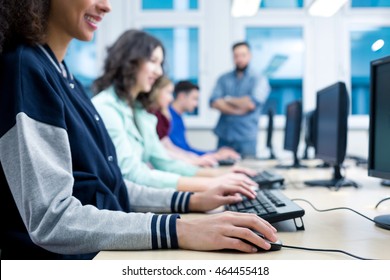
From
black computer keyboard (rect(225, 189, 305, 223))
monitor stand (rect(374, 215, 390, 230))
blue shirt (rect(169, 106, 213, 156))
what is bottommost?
blue shirt (rect(169, 106, 213, 156))

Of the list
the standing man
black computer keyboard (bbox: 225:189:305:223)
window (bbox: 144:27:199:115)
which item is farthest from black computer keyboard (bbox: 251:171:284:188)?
window (bbox: 144:27:199:115)

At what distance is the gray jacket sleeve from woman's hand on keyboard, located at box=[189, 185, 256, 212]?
0.39 m

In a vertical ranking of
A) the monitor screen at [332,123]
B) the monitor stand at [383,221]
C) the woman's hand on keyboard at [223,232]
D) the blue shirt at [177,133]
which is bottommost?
the blue shirt at [177,133]

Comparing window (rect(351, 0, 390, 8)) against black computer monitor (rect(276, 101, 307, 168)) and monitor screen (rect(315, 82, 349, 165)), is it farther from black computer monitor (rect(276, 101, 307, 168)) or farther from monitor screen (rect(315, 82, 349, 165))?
monitor screen (rect(315, 82, 349, 165))

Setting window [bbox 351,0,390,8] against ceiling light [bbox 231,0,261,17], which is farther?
window [bbox 351,0,390,8]

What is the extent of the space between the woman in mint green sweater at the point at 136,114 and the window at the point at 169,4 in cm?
303

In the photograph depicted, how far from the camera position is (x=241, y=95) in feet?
14.3

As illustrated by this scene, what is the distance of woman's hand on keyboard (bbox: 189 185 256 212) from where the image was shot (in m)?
1.16

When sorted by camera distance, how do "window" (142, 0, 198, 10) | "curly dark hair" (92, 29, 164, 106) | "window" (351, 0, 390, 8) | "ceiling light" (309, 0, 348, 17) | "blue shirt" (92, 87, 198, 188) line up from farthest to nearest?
"window" (142, 0, 198, 10)
"window" (351, 0, 390, 8)
"ceiling light" (309, 0, 348, 17)
"curly dark hair" (92, 29, 164, 106)
"blue shirt" (92, 87, 198, 188)

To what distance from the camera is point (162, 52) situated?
198cm

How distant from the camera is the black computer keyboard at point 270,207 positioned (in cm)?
93

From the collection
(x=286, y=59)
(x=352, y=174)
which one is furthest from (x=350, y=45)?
(x=352, y=174)

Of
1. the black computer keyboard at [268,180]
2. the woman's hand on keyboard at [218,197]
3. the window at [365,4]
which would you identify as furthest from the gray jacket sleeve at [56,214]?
the window at [365,4]

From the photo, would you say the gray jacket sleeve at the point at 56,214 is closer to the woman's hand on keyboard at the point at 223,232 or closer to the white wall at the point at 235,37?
the woman's hand on keyboard at the point at 223,232
